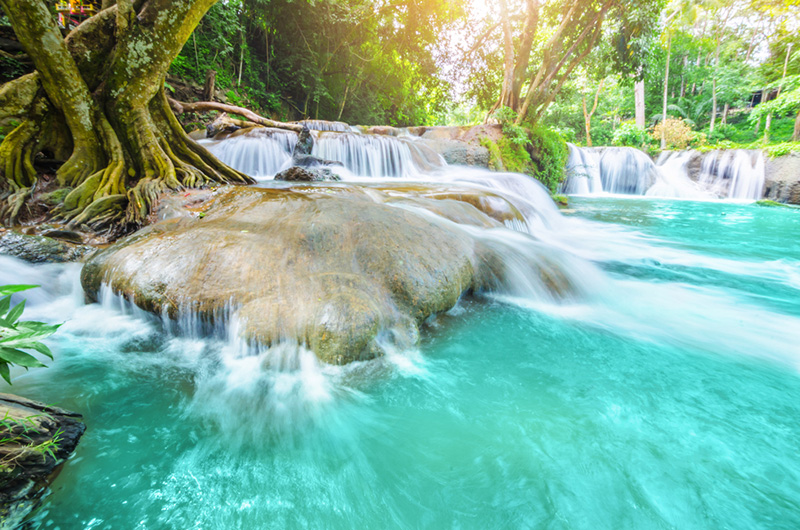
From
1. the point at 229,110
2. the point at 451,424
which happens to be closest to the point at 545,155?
the point at 229,110

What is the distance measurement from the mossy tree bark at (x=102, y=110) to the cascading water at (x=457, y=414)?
1.23m

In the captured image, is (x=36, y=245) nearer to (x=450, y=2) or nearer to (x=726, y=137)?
(x=450, y=2)

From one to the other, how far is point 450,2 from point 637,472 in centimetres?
1200

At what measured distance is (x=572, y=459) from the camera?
1.60m

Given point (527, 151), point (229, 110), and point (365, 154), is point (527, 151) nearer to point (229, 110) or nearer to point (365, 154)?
point (365, 154)

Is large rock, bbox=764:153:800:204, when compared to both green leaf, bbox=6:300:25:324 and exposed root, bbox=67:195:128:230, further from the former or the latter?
exposed root, bbox=67:195:128:230

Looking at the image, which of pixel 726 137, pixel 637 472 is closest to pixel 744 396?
pixel 637 472

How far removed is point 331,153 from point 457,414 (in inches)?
317

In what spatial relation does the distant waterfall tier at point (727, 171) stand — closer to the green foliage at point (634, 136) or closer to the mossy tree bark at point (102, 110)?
the green foliage at point (634, 136)

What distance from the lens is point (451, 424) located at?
1.83 metres

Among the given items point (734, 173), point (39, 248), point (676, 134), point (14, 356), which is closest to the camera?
point (14, 356)

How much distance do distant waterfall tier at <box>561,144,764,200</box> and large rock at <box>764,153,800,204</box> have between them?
0.44 meters

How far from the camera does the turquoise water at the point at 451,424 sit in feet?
4.49

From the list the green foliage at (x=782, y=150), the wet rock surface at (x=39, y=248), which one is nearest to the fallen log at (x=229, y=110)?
the wet rock surface at (x=39, y=248)
